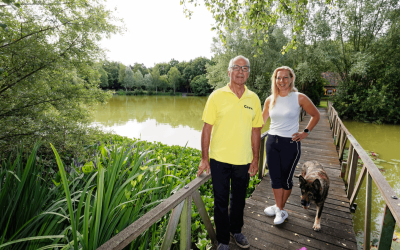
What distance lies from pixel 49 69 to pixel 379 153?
1186cm

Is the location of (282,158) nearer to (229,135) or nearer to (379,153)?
(229,135)

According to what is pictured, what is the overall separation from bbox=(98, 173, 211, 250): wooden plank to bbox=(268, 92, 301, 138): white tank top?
1128 mm

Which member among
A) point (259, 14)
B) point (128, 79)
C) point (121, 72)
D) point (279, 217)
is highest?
point (121, 72)

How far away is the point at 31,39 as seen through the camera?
2.73 m

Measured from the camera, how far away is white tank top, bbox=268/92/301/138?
2.28m

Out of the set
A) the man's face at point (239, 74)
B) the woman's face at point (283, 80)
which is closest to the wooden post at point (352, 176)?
the woman's face at point (283, 80)

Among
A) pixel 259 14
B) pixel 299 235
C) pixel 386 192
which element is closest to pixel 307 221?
pixel 299 235

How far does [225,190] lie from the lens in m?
1.85

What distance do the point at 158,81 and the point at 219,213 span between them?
192 ft

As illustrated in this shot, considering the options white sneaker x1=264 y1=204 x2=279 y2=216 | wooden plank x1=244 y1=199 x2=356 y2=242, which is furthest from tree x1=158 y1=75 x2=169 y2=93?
white sneaker x1=264 y1=204 x2=279 y2=216

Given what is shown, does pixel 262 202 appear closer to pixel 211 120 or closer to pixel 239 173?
pixel 239 173

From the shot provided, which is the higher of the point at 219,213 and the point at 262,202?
the point at 219,213

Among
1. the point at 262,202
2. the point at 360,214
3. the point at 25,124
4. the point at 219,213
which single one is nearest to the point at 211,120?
the point at 219,213

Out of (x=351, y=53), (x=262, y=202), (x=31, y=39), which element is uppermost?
(x=351, y=53)
